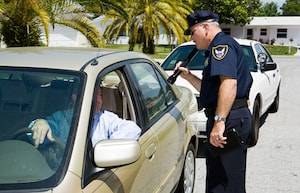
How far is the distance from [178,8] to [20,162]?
25.7 metres

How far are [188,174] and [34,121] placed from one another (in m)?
2.56

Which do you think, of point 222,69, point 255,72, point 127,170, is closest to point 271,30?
point 255,72

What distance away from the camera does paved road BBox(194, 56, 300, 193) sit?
5782 mm

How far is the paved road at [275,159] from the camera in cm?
578

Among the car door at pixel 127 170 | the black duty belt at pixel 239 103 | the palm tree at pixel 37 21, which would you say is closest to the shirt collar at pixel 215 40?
the black duty belt at pixel 239 103

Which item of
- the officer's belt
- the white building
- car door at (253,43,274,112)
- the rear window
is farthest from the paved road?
the white building

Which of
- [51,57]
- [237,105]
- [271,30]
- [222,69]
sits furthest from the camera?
[271,30]

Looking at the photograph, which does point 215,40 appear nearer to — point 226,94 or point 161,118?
point 226,94

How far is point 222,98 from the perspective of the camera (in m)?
3.81

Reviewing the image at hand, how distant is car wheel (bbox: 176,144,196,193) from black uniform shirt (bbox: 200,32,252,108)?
101 cm

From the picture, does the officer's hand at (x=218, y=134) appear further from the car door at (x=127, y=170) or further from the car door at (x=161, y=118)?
the car door at (x=127, y=170)

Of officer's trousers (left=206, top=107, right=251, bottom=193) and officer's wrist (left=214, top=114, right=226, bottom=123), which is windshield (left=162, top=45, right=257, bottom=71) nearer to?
officer's trousers (left=206, top=107, right=251, bottom=193)

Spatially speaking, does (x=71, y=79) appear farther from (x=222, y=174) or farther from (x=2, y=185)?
(x=222, y=174)

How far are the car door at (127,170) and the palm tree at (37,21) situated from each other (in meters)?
9.99
